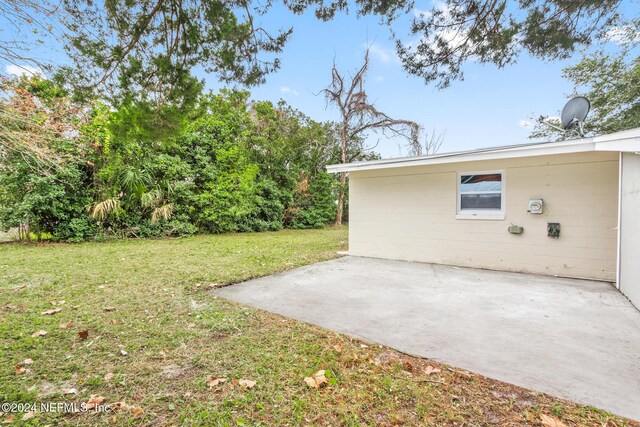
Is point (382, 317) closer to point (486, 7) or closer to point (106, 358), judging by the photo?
point (106, 358)

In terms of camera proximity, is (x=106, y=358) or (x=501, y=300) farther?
(x=501, y=300)

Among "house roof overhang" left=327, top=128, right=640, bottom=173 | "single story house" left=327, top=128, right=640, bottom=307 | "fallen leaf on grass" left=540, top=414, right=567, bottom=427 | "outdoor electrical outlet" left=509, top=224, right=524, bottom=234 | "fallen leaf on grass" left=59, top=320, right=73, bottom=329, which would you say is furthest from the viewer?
"outdoor electrical outlet" left=509, top=224, right=524, bottom=234

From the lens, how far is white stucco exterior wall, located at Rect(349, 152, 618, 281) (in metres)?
4.83

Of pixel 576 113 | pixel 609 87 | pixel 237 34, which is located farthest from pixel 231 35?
pixel 609 87

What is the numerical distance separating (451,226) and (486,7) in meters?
3.79

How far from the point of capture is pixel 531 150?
499cm

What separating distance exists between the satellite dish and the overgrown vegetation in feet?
21.6

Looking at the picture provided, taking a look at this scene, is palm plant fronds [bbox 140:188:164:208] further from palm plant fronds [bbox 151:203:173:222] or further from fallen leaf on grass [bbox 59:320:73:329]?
fallen leaf on grass [bbox 59:320:73:329]

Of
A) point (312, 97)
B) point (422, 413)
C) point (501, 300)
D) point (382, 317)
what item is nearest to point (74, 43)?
point (382, 317)

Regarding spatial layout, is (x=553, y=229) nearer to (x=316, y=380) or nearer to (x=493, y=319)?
(x=493, y=319)

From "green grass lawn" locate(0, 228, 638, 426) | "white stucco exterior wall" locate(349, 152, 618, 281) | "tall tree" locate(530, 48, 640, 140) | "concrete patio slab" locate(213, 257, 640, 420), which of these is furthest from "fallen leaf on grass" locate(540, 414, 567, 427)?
"tall tree" locate(530, 48, 640, 140)

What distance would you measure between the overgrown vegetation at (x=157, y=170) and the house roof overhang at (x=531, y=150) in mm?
3966

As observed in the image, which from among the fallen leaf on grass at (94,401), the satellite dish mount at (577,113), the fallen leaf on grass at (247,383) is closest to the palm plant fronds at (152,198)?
the fallen leaf on grass at (94,401)

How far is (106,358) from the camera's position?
7.75 ft
